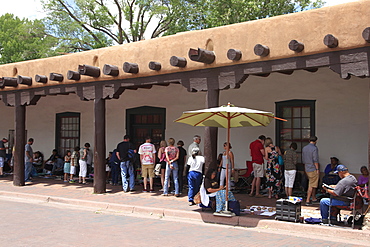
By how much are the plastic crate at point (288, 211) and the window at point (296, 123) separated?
4480 millimetres

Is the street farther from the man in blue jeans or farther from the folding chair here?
the man in blue jeans

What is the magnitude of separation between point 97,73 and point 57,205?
377 cm

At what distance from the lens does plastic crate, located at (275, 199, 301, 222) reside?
27.7 ft

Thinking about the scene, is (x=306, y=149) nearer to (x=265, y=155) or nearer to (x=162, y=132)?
(x=265, y=155)

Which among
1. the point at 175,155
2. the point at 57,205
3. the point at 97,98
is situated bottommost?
the point at 57,205

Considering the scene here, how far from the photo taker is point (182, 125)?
15.2m

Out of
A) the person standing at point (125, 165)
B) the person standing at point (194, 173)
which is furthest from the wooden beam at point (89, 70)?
the person standing at point (194, 173)

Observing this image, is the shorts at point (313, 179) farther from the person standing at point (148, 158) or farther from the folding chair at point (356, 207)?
the person standing at point (148, 158)

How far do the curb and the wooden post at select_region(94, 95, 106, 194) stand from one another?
1.18 m

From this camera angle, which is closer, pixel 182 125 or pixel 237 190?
pixel 237 190

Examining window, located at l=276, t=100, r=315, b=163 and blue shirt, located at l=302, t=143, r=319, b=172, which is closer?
blue shirt, located at l=302, t=143, r=319, b=172

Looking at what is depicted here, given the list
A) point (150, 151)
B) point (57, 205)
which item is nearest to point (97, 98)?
point (150, 151)

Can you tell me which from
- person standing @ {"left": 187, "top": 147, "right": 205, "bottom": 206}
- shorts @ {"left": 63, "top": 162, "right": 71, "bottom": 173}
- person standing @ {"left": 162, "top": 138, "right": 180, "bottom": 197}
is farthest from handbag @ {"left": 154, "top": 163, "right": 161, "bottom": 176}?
shorts @ {"left": 63, "top": 162, "right": 71, "bottom": 173}

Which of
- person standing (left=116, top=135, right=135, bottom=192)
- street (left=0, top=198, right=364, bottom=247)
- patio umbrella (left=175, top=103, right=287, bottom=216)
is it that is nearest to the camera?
street (left=0, top=198, right=364, bottom=247)
